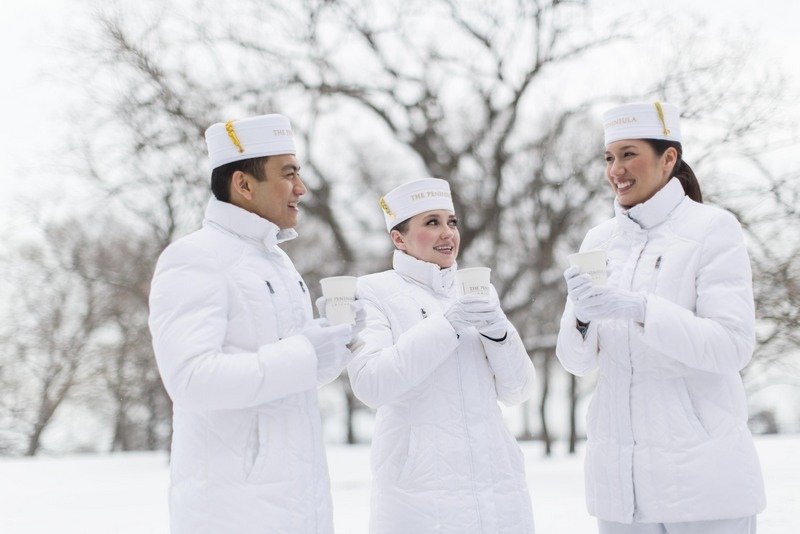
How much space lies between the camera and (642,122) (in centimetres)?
377

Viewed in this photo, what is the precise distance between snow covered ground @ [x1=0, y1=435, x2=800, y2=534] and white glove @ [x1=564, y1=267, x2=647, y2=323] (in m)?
4.49

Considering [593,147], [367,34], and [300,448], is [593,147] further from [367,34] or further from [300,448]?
[300,448]

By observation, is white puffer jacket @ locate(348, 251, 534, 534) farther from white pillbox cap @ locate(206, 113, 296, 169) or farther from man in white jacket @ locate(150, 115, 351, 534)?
white pillbox cap @ locate(206, 113, 296, 169)

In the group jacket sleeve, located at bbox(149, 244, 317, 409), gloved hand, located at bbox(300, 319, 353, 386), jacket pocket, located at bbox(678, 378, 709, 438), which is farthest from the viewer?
jacket pocket, located at bbox(678, 378, 709, 438)

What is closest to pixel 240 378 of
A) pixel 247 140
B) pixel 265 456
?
pixel 265 456

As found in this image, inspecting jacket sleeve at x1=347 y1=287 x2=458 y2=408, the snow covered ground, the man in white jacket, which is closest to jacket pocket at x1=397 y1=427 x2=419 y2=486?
jacket sleeve at x1=347 y1=287 x2=458 y2=408

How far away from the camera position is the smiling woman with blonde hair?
3.52 metres

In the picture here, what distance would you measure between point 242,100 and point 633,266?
909 centimetres

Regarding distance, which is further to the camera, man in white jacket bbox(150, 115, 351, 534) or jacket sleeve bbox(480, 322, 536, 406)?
jacket sleeve bbox(480, 322, 536, 406)

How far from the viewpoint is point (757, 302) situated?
939 centimetres

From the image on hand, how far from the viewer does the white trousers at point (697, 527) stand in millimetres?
3367

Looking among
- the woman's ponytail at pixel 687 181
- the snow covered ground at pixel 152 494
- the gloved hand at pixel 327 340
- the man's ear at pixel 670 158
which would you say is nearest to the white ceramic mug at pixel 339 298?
the gloved hand at pixel 327 340

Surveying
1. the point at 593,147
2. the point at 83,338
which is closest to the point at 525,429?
the point at 83,338

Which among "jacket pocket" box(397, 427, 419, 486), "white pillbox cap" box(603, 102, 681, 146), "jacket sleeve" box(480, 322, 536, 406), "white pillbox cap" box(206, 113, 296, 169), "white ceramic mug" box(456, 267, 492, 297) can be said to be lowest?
"jacket pocket" box(397, 427, 419, 486)
